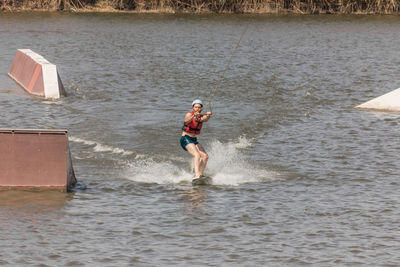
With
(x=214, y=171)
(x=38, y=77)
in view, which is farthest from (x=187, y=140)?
(x=38, y=77)

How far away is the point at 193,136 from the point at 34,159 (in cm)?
335

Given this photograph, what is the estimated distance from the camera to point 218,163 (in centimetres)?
1669

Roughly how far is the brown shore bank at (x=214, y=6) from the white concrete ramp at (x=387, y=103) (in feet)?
107

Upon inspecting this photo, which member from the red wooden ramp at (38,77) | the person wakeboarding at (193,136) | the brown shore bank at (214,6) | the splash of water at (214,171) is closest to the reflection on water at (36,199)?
the splash of water at (214,171)

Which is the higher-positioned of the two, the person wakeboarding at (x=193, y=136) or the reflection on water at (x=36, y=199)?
the person wakeboarding at (x=193, y=136)

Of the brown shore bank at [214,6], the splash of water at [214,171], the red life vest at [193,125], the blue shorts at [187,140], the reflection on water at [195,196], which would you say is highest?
the brown shore bank at [214,6]

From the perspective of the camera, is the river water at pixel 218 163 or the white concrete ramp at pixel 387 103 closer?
the river water at pixel 218 163

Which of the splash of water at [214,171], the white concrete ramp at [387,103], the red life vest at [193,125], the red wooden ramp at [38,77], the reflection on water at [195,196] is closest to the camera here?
the reflection on water at [195,196]

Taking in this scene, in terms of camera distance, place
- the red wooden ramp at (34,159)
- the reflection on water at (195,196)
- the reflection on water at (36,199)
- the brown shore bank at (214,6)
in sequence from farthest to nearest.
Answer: the brown shore bank at (214,6)
the reflection on water at (195,196)
the red wooden ramp at (34,159)
the reflection on water at (36,199)

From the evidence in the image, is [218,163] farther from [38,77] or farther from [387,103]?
[38,77]

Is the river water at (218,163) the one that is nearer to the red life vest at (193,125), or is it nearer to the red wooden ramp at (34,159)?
the red wooden ramp at (34,159)

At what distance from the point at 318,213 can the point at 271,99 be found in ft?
38.8

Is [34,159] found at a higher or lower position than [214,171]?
higher

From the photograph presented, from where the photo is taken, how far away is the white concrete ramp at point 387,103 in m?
22.3
